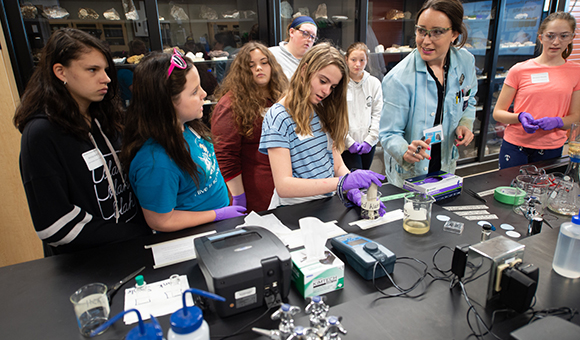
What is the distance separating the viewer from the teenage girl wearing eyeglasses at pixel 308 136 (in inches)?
57.1

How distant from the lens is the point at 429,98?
1.86 metres

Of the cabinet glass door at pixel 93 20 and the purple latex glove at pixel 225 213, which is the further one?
the cabinet glass door at pixel 93 20

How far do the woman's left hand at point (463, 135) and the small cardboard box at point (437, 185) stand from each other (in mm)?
322

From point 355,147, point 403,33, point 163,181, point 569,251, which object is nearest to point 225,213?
point 163,181

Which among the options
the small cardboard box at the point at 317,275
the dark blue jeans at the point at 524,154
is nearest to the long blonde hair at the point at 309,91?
the small cardboard box at the point at 317,275

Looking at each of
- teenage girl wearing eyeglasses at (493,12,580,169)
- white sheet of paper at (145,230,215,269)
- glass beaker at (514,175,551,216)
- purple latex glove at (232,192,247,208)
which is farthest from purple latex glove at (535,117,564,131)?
white sheet of paper at (145,230,215,269)

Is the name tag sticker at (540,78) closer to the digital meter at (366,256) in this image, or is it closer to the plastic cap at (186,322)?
the digital meter at (366,256)

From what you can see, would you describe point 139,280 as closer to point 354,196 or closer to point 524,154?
point 354,196

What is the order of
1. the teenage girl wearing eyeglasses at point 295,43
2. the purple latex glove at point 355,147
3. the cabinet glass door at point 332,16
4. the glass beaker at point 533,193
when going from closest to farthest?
1. the glass beaker at point 533,193
2. the teenage girl wearing eyeglasses at point 295,43
3. the purple latex glove at point 355,147
4. the cabinet glass door at point 332,16

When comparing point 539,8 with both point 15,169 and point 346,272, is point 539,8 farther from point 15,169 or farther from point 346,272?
point 15,169

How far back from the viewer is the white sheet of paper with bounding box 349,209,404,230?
4.33ft

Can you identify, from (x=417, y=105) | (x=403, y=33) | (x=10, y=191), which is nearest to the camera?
(x=417, y=105)

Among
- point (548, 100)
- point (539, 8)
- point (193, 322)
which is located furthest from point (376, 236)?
point (539, 8)

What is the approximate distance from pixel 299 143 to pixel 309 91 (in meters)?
0.24
